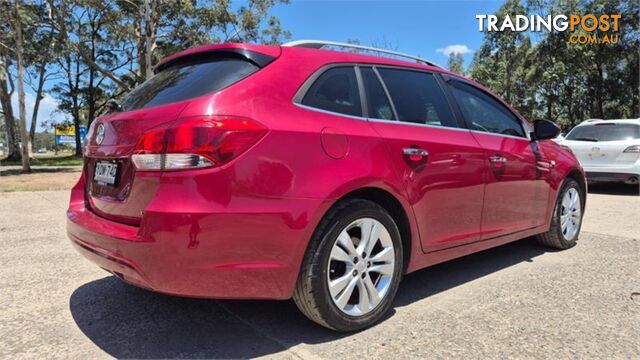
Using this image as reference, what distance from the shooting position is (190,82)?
2.81m

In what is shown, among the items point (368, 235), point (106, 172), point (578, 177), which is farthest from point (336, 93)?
point (578, 177)

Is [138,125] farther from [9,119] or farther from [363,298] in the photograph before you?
[9,119]

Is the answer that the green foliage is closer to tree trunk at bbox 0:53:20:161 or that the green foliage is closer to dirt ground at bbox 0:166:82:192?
dirt ground at bbox 0:166:82:192

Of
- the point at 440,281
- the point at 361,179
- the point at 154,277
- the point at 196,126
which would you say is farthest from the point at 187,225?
the point at 440,281

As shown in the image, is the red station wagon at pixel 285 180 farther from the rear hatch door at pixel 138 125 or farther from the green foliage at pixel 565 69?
the green foliage at pixel 565 69

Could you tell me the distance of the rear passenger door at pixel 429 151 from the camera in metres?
3.17

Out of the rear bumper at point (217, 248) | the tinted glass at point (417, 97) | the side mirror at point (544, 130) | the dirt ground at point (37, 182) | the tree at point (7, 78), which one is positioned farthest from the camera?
the tree at point (7, 78)

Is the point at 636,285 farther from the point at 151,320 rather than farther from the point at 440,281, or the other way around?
the point at 151,320

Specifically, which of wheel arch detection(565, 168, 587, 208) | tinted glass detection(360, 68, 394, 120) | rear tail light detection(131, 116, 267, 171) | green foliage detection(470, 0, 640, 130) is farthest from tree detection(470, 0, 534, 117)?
rear tail light detection(131, 116, 267, 171)

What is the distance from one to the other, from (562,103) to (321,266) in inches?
1319

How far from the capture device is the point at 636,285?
3.96m

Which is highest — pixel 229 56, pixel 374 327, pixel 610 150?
pixel 229 56

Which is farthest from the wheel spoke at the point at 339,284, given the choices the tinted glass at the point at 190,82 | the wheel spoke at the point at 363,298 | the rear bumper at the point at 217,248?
the tinted glass at the point at 190,82

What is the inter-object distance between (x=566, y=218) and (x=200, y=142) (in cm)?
416
